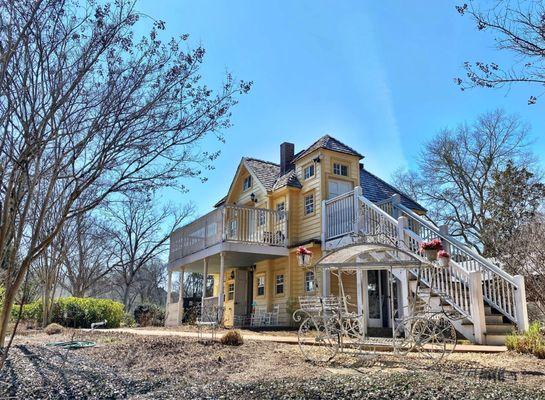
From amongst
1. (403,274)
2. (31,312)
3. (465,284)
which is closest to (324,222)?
(403,274)

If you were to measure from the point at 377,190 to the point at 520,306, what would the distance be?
30.3ft

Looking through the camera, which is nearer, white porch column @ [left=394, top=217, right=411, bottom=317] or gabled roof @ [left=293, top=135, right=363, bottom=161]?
white porch column @ [left=394, top=217, right=411, bottom=317]

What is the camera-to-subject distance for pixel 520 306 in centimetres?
864

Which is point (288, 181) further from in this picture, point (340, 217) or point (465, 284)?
point (465, 284)

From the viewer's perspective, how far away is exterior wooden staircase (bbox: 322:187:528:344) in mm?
8742

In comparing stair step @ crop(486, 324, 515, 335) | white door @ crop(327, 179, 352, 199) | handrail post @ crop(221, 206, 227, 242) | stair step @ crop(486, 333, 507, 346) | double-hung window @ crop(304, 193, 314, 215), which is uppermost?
white door @ crop(327, 179, 352, 199)

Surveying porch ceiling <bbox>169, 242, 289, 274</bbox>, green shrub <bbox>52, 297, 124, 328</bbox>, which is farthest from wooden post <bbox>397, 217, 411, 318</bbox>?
green shrub <bbox>52, 297, 124, 328</bbox>

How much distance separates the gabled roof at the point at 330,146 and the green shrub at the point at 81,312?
373 inches

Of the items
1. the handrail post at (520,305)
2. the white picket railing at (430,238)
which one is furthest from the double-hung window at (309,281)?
the handrail post at (520,305)

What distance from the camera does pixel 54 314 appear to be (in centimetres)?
1664

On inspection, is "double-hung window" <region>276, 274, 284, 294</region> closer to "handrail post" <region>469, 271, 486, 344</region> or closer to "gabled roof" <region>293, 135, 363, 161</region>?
"gabled roof" <region>293, 135, 363, 161</region>

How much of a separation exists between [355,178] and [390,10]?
8.94 metres

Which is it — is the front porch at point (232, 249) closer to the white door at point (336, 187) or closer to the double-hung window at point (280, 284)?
the double-hung window at point (280, 284)

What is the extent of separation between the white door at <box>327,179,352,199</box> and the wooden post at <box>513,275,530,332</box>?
301 inches
